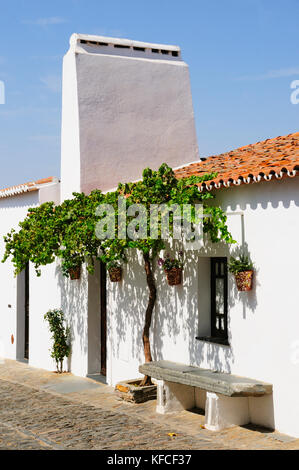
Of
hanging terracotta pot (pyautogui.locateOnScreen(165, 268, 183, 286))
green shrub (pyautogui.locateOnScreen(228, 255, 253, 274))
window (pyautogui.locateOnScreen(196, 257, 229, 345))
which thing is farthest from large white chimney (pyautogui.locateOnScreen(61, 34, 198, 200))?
green shrub (pyautogui.locateOnScreen(228, 255, 253, 274))

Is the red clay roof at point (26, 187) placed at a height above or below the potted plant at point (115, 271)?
above

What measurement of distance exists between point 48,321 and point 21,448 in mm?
6472

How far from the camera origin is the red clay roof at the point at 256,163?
309 inches

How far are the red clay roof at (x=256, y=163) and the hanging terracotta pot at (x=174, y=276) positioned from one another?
147 cm

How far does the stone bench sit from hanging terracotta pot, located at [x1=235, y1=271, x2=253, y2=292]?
1224 mm

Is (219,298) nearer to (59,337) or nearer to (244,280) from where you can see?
(244,280)

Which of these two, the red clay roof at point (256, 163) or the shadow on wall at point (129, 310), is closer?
the red clay roof at point (256, 163)

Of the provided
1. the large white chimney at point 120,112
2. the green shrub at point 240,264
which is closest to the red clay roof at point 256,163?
the green shrub at point 240,264

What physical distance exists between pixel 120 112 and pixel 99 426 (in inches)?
282

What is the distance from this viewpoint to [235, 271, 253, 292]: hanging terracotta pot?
27.5ft

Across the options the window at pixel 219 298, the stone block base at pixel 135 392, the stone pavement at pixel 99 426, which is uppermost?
the window at pixel 219 298

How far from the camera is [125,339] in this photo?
11484 mm

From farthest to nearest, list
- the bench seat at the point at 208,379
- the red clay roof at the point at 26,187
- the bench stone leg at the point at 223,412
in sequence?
1. the red clay roof at the point at 26,187
2. the bench stone leg at the point at 223,412
3. the bench seat at the point at 208,379

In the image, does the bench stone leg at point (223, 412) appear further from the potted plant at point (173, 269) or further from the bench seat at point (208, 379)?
the potted plant at point (173, 269)
